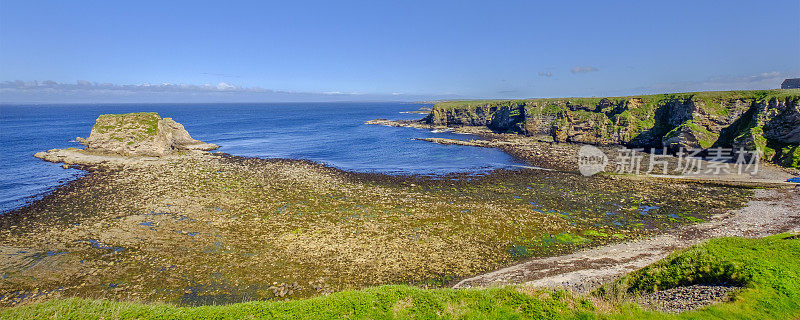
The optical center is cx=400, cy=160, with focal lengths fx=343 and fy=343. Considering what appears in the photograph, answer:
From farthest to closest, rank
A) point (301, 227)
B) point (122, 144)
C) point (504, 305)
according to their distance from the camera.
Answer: point (122, 144) < point (301, 227) < point (504, 305)

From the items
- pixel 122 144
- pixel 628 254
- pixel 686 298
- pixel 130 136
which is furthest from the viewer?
pixel 130 136

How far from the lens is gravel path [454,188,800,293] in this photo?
73.5 ft

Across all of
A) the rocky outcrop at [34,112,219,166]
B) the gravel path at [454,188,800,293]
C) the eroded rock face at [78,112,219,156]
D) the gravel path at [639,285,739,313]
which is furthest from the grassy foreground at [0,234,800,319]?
the eroded rock face at [78,112,219,156]

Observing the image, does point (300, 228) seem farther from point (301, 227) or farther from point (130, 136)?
point (130, 136)

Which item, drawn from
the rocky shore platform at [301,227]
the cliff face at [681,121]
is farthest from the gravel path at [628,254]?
the cliff face at [681,121]

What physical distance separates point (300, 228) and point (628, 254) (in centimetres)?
2729

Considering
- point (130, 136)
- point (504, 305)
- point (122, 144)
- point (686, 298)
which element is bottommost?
point (504, 305)

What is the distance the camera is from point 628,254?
1039 inches

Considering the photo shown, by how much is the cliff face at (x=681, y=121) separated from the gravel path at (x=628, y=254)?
31.4 meters

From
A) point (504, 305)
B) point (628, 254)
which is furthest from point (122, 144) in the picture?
point (628, 254)

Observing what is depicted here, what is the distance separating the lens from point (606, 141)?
84000 mm

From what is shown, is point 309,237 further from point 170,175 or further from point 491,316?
point 170,175

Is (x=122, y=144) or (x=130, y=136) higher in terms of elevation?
(x=130, y=136)

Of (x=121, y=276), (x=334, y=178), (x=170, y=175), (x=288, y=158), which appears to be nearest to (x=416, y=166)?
(x=334, y=178)
